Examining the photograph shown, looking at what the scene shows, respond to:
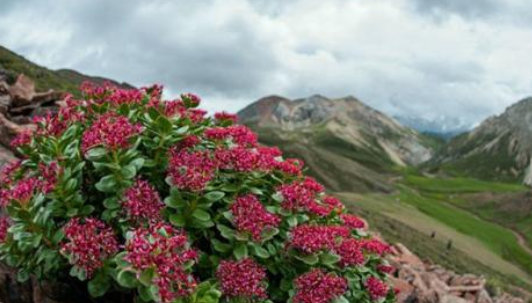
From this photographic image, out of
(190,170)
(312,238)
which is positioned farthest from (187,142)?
(312,238)

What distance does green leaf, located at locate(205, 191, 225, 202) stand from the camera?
660 cm

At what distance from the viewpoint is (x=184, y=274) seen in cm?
559

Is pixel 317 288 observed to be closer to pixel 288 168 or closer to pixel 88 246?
pixel 288 168

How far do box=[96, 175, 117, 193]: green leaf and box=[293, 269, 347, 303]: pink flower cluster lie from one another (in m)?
2.56

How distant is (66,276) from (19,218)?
1.25 meters

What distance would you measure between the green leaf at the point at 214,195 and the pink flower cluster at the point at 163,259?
1.05 m

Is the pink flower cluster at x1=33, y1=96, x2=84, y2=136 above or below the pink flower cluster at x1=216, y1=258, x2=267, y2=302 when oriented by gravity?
above

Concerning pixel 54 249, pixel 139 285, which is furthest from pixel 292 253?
pixel 54 249

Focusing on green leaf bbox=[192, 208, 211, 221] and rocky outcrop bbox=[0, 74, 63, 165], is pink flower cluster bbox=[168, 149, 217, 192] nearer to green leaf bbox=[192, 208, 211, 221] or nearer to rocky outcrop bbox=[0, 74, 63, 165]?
green leaf bbox=[192, 208, 211, 221]

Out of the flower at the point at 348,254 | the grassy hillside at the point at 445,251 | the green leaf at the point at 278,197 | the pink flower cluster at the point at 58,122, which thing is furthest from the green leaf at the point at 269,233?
the grassy hillside at the point at 445,251

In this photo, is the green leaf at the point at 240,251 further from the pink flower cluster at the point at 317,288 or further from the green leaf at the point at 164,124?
the green leaf at the point at 164,124

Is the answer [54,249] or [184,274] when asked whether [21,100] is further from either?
[184,274]

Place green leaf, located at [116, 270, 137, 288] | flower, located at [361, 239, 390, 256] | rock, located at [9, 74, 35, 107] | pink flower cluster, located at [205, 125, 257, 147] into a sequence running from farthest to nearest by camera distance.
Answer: rock, located at [9, 74, 35, 107] < flower, located at [361, 239, 390, 256] < pink flower cluster, located at [205, 125, 257, 147] < green leaf, located at [116, 270, 137, 288]

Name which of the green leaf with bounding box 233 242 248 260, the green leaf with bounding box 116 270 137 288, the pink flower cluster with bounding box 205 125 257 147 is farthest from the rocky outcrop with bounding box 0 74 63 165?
the green leaf with bounding box 116 270 137 288
